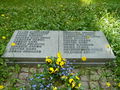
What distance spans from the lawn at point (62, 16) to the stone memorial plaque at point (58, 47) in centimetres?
35

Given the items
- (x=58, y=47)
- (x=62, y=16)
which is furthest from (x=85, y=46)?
(x=62, y=16)

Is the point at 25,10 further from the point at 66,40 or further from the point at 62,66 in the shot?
the point at 62,66

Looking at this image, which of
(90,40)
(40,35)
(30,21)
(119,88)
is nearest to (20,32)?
(40,35)

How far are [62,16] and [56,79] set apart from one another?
9.12ft

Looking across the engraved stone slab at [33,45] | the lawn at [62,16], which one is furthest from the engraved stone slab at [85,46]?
the lawn at [62,16]

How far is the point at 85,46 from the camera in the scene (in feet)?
12.5

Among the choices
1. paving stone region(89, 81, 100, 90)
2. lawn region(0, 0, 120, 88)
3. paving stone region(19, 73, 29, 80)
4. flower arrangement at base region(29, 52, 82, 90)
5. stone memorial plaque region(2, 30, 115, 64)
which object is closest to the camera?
flower arrangement at base region(29, 52, 82, 90)

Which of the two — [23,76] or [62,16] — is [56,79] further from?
[62,16]

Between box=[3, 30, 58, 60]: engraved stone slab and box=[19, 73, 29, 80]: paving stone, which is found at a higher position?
box=[3, 30, 58, 60]: engraved stone slab

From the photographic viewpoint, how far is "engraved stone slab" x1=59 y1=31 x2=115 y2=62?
356 centimetres

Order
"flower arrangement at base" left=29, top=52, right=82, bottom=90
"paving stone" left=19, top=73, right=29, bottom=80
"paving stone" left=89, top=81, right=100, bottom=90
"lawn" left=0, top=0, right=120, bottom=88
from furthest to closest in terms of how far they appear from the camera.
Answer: "lawn" left=0, top=0, right=120, bottom=88
"paving stone" left=19, top=73, right=29, bottom=80
"paving stone" left=89, top=81, right=100, bottom=90
"flower arrangement at base" left=29, top=52, right=82, bottom=90

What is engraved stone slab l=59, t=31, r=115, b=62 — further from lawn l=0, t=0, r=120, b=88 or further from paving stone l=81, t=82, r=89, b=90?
paving stone l=81, t=82, r=89, b=90

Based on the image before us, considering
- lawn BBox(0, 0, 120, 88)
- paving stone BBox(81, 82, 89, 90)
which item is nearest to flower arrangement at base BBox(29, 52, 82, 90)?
paving stone BBox(81, 82, 89, 90)

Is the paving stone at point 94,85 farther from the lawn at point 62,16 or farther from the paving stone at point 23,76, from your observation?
the paving stone at point 23,76
